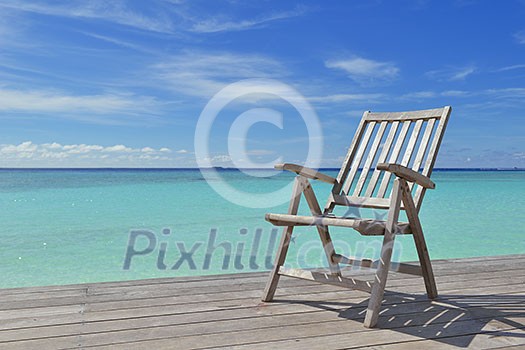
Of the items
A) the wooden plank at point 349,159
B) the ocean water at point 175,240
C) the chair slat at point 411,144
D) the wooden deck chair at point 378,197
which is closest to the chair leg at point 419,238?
the wooden deck chair at point 378,197

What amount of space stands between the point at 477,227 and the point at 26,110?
21.8 meters

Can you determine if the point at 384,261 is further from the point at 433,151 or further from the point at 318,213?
the point at 433,151

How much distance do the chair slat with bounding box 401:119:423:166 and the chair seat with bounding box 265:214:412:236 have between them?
476 mm

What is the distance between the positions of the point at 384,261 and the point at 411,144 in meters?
0.85

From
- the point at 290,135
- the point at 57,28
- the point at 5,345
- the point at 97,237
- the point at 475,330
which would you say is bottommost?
the point at 97,237

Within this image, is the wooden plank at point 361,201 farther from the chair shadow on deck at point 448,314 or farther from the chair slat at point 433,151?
the chair shadow on deck at point 448,314

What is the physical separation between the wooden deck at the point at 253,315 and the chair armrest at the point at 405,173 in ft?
1.87

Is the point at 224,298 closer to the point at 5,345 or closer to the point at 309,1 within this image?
the point at 5,345

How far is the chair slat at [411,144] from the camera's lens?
269 cm

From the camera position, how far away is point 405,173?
2109mm

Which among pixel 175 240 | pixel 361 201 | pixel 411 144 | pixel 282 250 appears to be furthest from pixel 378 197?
pixel 175 240

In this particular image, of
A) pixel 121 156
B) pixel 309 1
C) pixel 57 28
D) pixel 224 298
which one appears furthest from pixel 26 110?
pixel 224 298

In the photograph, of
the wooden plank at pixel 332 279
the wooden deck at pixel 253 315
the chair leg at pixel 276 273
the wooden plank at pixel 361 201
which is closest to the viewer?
the wooden deck at pixel 253 315

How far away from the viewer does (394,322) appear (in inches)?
82.4
